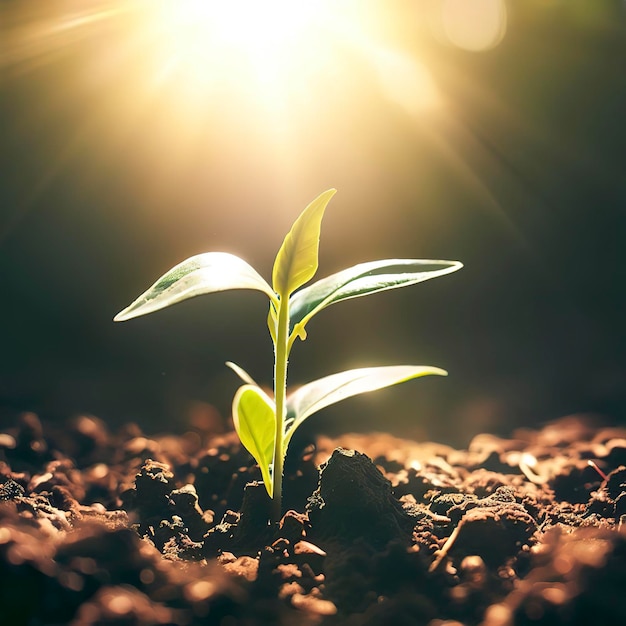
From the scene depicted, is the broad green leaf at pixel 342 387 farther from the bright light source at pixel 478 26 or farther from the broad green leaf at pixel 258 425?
the bright light source at pixel 478 26

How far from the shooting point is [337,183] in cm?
171

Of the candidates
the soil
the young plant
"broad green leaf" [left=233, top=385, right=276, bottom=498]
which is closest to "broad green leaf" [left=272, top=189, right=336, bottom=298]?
the young plant

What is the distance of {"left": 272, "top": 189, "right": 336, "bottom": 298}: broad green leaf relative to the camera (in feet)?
2.54

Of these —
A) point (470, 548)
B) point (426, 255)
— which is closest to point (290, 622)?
point (470, 548)

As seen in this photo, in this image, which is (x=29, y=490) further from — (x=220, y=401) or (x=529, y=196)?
(x=529, y=196)

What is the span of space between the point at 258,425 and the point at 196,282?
0.83ft

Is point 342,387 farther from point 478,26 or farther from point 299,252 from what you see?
point 478,26

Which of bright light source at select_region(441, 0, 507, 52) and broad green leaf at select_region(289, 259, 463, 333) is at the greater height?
bright light source at select_region(441, 0, 507, 52)

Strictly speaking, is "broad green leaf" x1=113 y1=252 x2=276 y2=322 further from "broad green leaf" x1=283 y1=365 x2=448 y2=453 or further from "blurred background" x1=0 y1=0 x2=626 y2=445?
"blurred background" x1=0 y1=0 x2=626 y2=445

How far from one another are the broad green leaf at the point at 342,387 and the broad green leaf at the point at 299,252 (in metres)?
0.16

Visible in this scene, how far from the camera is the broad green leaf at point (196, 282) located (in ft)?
2.16

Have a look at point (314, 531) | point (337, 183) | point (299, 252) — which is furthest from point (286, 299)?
point (337, 183)

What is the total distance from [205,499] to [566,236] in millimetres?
1263

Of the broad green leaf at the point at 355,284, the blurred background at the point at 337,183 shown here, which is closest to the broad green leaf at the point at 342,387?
the broad green leaf at the point at 355,284
